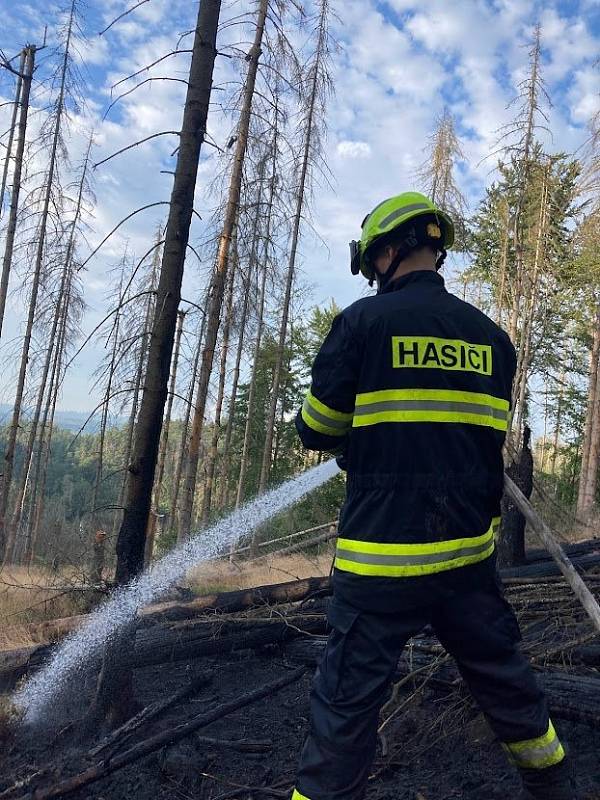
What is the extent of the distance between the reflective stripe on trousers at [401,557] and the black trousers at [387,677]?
88 mm

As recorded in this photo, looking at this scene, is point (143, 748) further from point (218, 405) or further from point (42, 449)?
point (42, 449)

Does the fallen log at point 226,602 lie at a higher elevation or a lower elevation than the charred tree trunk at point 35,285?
lower

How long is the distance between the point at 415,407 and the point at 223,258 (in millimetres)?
9180

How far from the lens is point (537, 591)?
4.52 meters

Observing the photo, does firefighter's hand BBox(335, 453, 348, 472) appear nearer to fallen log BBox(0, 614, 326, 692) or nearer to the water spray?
the water spray

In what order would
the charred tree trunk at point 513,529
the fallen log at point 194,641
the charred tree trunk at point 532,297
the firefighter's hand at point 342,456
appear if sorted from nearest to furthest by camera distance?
the firefighter's hand at point 342,456, the fallen log at point 194,641, the charred tree trunk at point 513,529, the charred tree trunk at point 532,297

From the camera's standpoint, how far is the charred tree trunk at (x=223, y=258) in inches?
414

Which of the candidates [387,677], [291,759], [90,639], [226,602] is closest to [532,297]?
[226,602]

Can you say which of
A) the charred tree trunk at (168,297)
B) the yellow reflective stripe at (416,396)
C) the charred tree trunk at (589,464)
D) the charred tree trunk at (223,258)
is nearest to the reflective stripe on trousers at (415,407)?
the yellow reflective stripe at (416,396)

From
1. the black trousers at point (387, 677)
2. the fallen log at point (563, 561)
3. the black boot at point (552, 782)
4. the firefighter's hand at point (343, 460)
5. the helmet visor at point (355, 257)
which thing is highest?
the helmet visor at point (355, 257)

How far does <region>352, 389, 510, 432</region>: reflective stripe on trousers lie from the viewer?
6.74 feet

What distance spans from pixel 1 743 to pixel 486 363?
11.5 ft

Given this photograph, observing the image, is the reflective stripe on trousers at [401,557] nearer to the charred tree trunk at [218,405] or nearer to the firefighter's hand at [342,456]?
the firefighter's hand at [342,456]

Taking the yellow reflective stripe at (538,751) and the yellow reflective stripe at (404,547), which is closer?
the yellow reflective stripe at (404,547)
